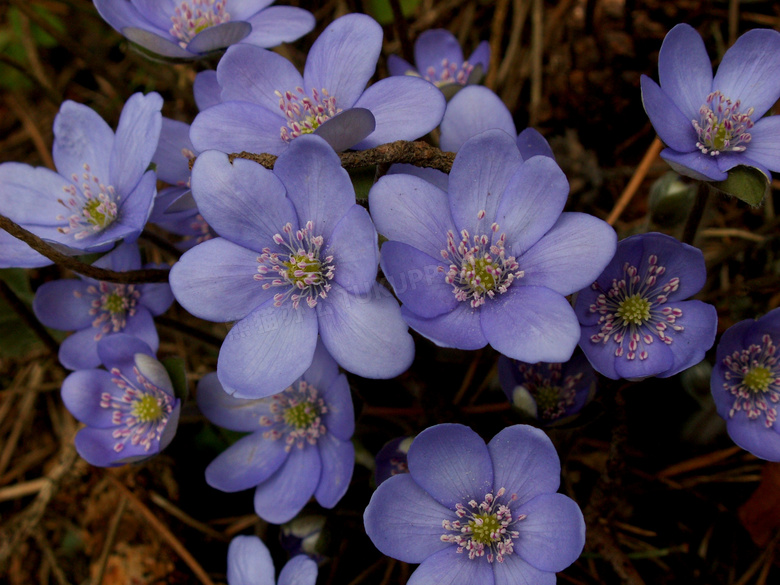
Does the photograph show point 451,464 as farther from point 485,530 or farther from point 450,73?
point 450,73

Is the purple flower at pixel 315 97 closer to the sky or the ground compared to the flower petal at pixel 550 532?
closer to the sky

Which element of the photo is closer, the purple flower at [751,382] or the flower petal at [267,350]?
the flower petal at [267,350]

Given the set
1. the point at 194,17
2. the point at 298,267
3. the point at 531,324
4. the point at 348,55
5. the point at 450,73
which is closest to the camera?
the point at 531,324

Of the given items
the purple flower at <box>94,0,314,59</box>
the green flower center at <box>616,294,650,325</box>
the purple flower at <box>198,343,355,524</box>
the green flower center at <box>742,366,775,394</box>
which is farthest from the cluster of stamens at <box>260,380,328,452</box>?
the green flower center at <box>742,366,775,394</box>

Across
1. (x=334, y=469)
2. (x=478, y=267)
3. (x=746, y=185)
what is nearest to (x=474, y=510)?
(x=334, y=469)

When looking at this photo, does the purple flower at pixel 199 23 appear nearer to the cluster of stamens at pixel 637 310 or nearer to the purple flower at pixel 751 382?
the cluster of stamens at pixel 637 310

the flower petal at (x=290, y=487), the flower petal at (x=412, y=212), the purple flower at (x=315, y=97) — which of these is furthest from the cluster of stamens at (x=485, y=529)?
the purple flower at (x=315, y=97)

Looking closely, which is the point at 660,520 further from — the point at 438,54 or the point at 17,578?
the point at 17,578
